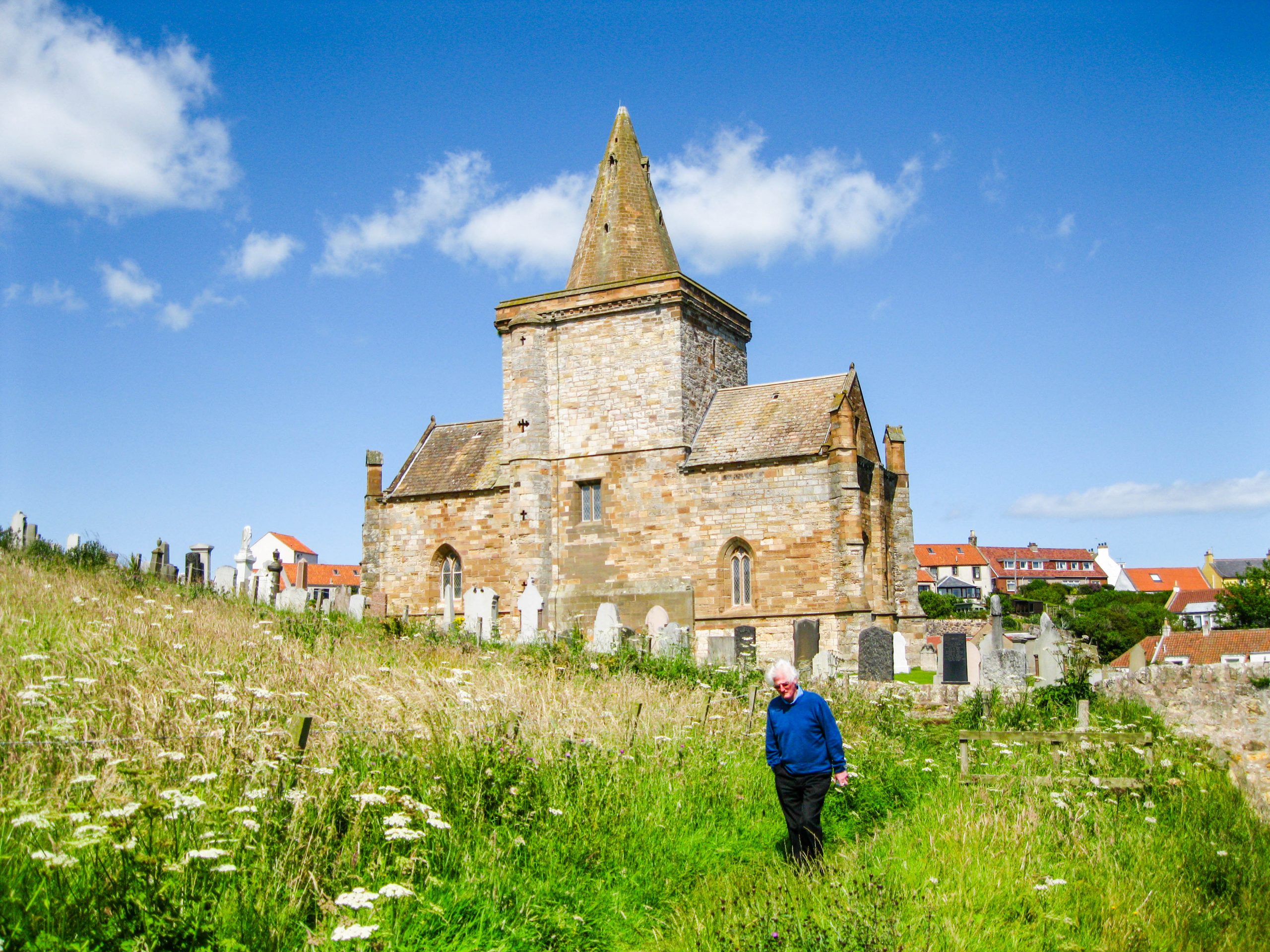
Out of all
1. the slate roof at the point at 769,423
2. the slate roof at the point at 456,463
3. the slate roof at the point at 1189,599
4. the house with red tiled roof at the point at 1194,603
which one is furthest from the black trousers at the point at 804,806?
the slate roof at the point at 1189,599

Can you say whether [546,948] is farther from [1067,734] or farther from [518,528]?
[518,528]

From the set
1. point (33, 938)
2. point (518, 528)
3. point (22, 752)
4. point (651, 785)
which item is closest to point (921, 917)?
point (651, 785)

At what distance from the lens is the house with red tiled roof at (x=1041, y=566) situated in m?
114

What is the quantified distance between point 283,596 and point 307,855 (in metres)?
14.2

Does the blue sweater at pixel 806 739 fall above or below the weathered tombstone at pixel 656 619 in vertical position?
below

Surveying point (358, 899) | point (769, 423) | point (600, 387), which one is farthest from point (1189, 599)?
point (358, 899)

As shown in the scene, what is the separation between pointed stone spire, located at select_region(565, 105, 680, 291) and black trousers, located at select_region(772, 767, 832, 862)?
849 inches

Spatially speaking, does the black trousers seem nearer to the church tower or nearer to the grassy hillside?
the grassy hillside

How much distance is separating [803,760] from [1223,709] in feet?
22.3

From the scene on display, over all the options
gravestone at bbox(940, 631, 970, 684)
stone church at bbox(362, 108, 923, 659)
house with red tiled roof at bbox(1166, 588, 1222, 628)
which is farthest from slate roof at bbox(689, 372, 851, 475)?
house with red tiled roof at bbox(1166, 588, 1222, 628)

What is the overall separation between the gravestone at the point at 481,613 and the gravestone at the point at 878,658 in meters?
6.53

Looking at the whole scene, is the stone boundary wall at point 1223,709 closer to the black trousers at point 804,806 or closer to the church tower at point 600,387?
the black trousers at point 804,806

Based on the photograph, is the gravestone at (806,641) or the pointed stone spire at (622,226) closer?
the gravestone at (806,641)

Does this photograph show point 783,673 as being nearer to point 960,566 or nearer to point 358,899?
point 358,899
